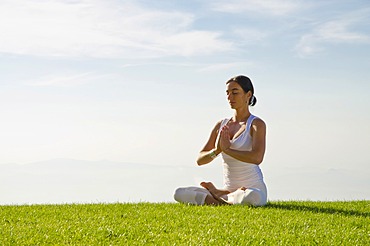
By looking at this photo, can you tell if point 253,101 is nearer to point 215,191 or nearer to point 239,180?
point 239,180

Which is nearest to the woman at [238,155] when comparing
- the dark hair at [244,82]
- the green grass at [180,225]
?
the dark hair at [244,82]

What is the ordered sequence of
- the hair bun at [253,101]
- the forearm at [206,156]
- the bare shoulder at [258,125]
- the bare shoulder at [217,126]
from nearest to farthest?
the bare shoulder at [258,125], the forearm at [206,156], the hair bun at [253,101], the bare shoulder at [217,126]

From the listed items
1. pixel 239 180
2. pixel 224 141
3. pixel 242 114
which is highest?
pixel 242 114

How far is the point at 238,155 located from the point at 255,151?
0.83 ft

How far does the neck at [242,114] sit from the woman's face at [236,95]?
9cm

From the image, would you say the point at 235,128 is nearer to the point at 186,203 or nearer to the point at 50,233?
the point at 186,203

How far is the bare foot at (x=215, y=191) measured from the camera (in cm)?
926

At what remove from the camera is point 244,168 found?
9188 millimetres

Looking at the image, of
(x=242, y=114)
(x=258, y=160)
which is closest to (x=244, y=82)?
(x=242, y=114)

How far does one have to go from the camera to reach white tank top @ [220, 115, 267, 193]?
9133 mm

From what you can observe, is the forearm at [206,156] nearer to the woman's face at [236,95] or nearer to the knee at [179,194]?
the knee at [179,194]

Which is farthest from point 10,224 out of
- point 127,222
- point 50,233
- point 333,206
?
point 333,206

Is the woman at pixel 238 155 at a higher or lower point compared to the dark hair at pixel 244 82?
lower

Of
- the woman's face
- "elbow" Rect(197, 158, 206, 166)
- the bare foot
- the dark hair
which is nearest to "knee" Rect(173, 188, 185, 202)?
the bare foot
